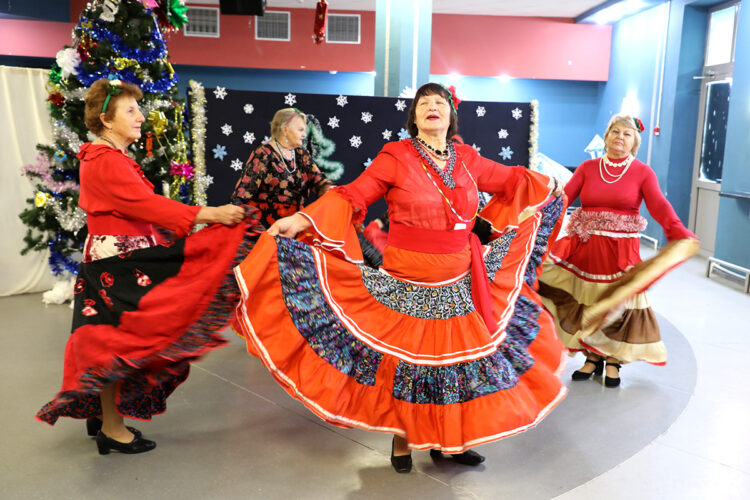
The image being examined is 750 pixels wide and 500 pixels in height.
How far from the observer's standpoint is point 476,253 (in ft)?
9.05

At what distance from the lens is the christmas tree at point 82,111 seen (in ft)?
16.2

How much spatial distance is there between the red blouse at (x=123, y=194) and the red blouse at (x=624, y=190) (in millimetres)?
2223

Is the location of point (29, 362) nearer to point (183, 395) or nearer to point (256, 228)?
point (183, 395)

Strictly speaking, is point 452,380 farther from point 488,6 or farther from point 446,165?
point 488,6

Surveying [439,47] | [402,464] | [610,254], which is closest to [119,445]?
[402,464]

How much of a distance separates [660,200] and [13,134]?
522 centimetres

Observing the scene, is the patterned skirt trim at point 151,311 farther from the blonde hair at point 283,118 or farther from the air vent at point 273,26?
the air vent at point 273,26

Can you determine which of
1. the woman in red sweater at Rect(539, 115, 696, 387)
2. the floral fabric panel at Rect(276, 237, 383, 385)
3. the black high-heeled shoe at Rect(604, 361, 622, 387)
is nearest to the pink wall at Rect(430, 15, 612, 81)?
the woman in red sweater at Rect(539, 115, 696, 387)

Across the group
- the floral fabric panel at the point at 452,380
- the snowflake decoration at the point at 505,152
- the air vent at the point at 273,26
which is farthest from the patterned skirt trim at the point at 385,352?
the air vent at the point at 273,26

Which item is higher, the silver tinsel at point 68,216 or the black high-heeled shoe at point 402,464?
the silver tinsel at point 68,216

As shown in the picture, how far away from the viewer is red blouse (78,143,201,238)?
259 centimetres

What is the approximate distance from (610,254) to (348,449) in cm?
195

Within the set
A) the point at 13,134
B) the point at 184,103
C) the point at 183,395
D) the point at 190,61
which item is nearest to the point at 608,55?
the point at 190,61

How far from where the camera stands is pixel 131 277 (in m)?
2.65
